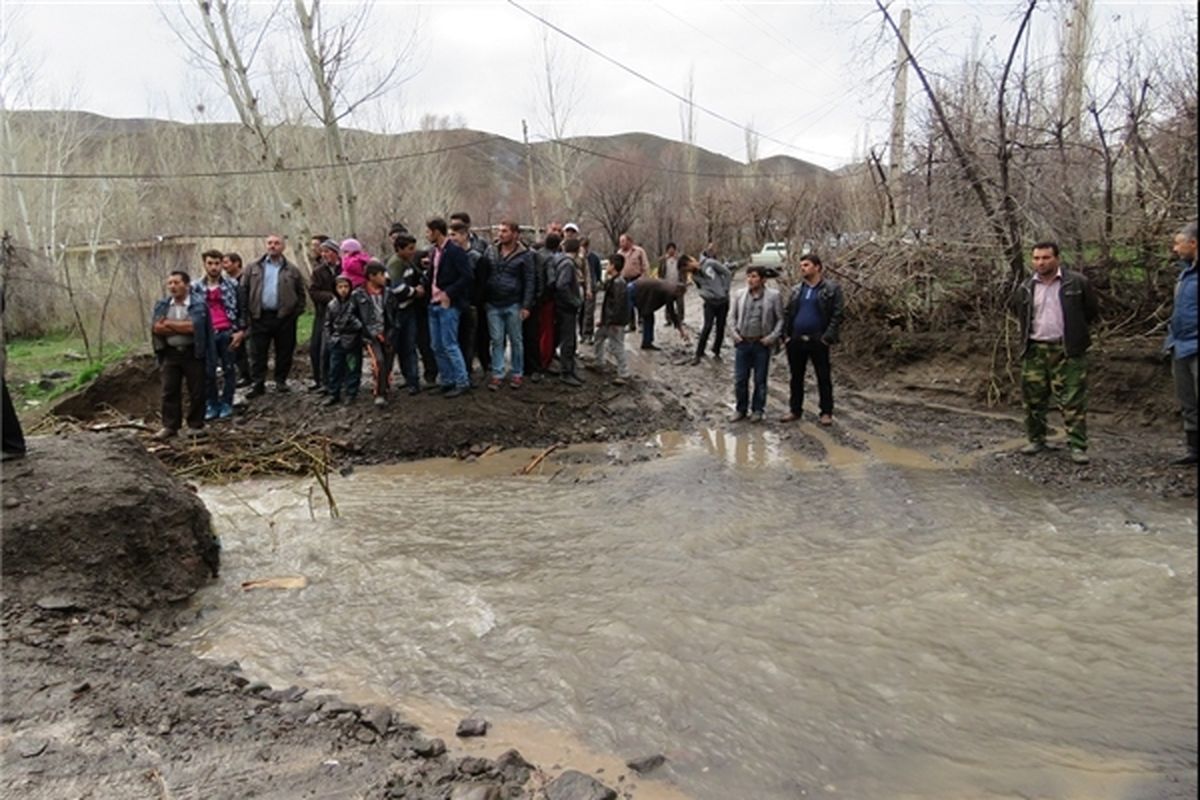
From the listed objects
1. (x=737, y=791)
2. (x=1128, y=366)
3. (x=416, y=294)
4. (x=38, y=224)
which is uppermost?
(x=38, y=224)

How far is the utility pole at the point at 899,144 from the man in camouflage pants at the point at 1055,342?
415 centimetres

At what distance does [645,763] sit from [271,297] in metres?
7.59

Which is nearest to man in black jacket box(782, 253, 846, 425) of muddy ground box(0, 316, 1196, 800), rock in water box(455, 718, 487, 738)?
muddy ground box(0, 316, 1196, 800)

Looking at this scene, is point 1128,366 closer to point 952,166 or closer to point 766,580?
point 952,166

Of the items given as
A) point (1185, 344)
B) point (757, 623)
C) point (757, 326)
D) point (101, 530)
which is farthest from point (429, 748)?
point (757, 326)

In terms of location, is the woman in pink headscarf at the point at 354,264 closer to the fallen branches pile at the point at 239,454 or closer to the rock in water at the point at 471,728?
the fallen branches pile at the point at 239,454

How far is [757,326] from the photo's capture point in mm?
8148

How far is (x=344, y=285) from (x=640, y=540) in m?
4.59

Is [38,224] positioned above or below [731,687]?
above

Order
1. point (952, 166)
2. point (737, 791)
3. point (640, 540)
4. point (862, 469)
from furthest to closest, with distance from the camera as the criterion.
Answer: point (952, 166) < point (862, 469) < point (640, 540) < point (737, 791)

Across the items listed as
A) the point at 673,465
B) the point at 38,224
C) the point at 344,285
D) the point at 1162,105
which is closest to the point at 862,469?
the point at 673,465

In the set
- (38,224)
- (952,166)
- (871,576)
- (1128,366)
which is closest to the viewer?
(871,576)

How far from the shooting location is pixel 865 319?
1093 centimetres

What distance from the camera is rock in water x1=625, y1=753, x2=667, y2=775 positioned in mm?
3189
